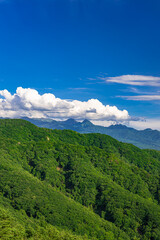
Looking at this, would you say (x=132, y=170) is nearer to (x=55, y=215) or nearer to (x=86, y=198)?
(x=86, y=198)

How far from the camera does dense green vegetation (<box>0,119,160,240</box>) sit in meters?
105

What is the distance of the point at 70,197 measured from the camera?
147000 millimetres

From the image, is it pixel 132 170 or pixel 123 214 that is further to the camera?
pixel 132 170

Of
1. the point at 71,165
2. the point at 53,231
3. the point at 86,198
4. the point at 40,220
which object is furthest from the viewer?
the point at 71,165

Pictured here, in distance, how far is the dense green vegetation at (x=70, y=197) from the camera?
10500cm

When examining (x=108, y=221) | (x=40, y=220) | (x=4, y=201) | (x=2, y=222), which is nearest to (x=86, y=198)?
(x=108, y=221)

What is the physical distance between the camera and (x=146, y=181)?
186875 millimetres

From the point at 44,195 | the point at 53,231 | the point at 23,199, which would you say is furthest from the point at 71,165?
the point at 53,231

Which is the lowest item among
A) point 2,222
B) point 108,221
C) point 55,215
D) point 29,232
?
point 108,221

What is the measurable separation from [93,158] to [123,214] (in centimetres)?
7314

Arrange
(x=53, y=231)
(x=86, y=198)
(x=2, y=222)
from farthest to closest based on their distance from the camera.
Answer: (x=86, y=198) → (x=53, y=231) → (x=2, y=222)

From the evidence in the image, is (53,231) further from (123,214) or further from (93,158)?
(93,158)

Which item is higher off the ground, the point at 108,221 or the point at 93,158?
the point at 93,158

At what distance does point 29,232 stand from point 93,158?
12657 centimetres
